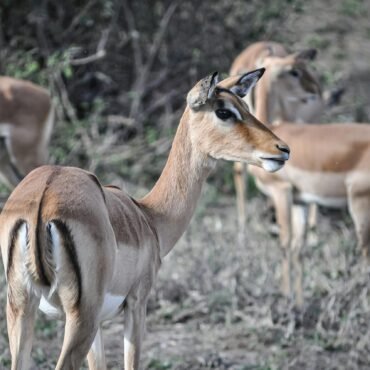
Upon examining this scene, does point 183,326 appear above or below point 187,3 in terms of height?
below

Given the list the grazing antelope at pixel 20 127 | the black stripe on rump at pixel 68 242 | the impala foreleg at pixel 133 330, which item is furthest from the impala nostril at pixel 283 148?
the grazing antelope at pixel 20 127

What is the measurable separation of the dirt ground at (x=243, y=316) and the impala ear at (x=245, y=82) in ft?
5.28

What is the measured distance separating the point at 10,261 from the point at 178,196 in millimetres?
1102

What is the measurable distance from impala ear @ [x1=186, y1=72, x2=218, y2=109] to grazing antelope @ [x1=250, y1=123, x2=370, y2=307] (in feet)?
7.31

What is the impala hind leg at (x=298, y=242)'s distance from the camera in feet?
22.5

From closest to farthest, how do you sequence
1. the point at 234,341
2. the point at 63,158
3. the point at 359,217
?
1. the point at 234,341
2. the point at 359,217
3. the point at 63,158

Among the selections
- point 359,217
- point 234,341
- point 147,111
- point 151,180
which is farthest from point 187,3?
point 234,341

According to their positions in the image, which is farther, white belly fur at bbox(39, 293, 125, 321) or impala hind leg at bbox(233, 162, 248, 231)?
impala hind leg at bbox(233, 162, 248, 231)

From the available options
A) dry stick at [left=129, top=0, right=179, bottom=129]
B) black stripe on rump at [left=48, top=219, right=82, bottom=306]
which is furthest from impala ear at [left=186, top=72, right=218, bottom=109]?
dry stick at [left=129, top=0, right=179, bottom=129]

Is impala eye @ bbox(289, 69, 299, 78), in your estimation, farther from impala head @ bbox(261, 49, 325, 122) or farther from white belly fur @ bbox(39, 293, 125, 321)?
white belly fur @ bbox(39, 293, 125, 321)

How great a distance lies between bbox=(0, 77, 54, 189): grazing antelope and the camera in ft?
28.5

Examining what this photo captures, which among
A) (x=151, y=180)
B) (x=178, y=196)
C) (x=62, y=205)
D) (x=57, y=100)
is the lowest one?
(x=151, y=180)

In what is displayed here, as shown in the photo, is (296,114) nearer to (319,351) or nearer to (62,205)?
(319,351)

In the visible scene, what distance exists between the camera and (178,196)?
501 cm
